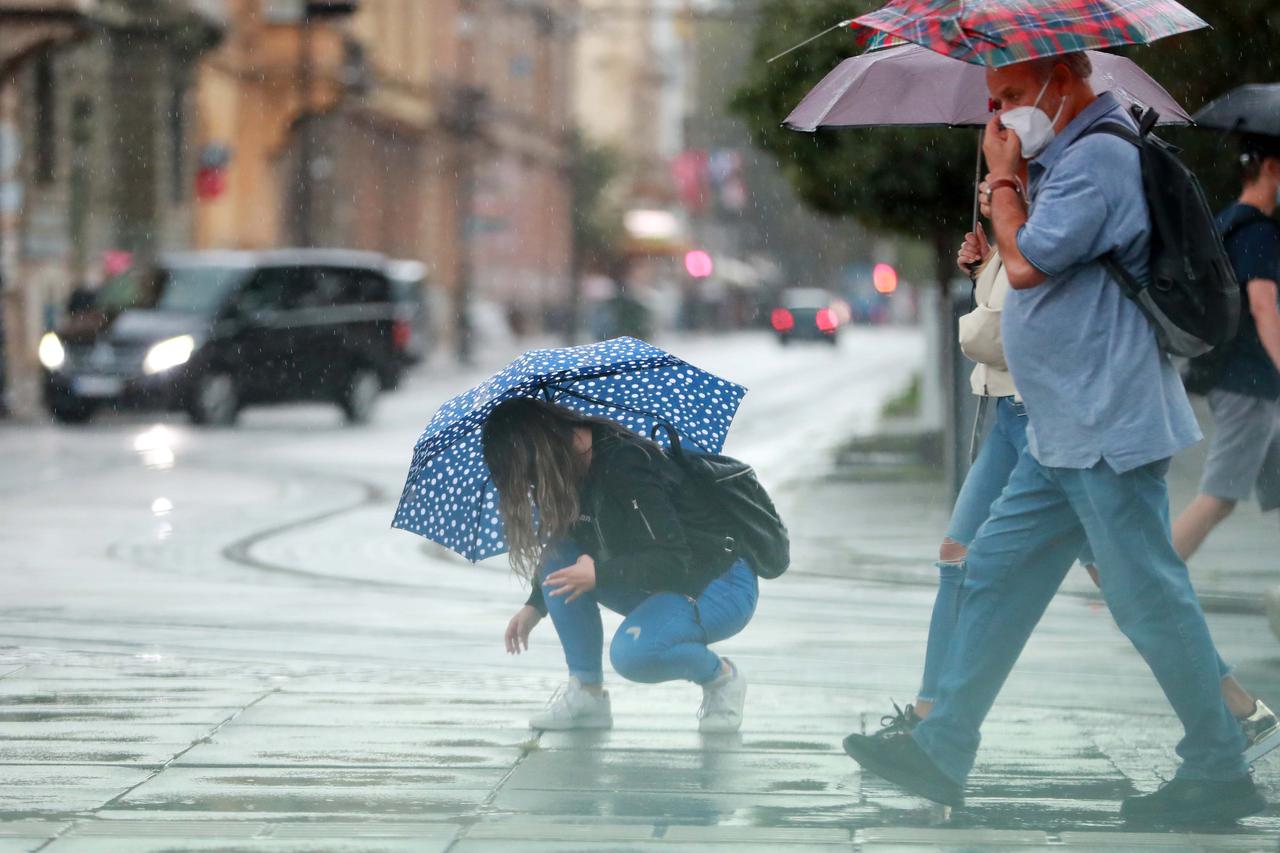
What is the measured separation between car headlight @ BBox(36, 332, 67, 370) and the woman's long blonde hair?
17829 millimetres

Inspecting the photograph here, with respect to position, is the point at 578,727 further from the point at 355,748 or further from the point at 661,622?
the point at 355,748

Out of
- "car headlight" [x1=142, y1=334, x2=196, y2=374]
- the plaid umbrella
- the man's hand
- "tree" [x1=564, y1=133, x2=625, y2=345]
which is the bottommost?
"tree" [x1=564, y1=133, x2=625, y2=345]

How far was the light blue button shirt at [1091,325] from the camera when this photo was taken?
4773 millimetres

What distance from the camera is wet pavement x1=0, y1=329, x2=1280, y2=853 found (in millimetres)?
4805

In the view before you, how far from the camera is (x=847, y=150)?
17.4 meters

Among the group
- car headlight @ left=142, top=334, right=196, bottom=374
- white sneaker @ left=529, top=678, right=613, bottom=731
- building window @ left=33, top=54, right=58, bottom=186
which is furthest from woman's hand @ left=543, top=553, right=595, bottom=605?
building window @ left=33, top=54, right=58, bottom=186

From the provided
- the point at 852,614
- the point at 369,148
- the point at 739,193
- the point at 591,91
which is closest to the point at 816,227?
the point at 591,91

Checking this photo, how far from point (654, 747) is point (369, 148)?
151ft

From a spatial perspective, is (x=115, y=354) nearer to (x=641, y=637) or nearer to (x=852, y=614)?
(x=852, y=614)

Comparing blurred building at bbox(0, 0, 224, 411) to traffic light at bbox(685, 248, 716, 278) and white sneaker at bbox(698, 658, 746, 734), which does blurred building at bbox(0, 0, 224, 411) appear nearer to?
white sneaker at bbox(698, 658, 746, 734)

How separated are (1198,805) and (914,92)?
6.76 ft

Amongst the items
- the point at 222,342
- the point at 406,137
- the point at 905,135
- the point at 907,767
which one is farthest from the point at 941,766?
the point at 406,137

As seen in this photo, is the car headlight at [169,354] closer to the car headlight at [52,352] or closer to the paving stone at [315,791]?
the car headlight at [52,352]

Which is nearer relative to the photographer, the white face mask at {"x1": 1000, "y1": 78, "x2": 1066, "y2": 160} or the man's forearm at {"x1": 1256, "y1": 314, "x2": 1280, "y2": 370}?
the white face mask at {"x1": 1000, "y1": 78, "x2": 1066, "y2": 160}
